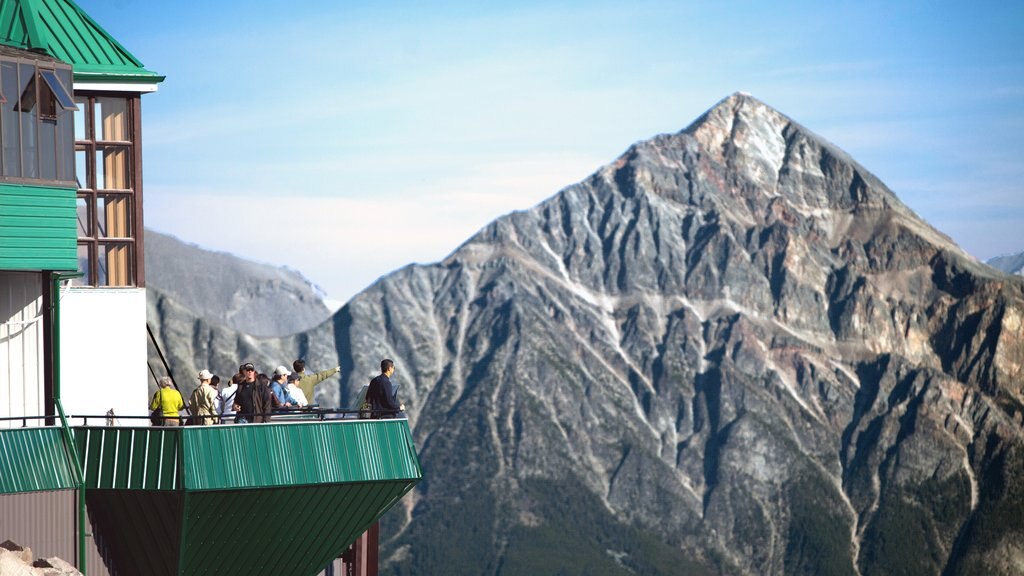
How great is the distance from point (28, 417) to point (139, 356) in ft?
19.5

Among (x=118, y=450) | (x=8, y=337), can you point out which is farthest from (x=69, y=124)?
(x=118, y=450)

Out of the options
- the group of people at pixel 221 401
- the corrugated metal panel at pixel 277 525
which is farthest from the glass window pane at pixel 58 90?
the corrugated metal panel at pixel 277 525

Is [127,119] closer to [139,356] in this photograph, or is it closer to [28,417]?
[139,356]

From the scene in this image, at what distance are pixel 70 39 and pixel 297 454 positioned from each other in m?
12.9

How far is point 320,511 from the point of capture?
42.7 m

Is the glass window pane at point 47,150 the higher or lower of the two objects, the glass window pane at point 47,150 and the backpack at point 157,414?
the higher

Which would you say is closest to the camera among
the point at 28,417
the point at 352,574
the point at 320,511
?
the point at 28,417

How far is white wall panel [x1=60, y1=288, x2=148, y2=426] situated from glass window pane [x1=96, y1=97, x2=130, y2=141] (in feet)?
13.4

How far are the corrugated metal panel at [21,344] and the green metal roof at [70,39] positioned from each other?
5941mm

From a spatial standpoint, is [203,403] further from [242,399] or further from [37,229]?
[37,229]

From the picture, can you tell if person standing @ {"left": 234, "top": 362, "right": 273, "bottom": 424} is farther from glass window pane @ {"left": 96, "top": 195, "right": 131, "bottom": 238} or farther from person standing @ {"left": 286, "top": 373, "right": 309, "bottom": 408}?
glass window pane @ {"left": 96, "top": 195, "right": 131, "bottom": 238}

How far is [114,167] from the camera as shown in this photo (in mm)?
43969

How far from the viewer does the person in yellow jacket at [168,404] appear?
3959cm

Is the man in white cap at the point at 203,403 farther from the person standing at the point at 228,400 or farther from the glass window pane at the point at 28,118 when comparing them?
the glass window pane at the point at 28,118
